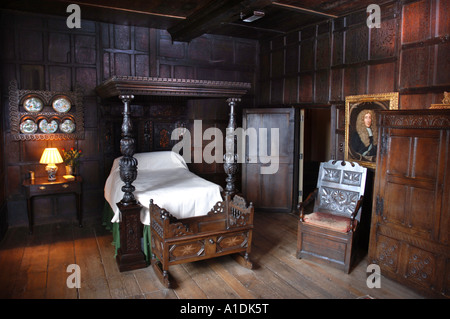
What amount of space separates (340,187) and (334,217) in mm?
490

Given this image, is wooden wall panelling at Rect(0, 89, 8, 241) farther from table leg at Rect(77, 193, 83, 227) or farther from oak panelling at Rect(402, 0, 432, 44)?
oak panelling at Rect(402, 0, 432, 44)

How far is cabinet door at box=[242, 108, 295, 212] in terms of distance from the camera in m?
6.32

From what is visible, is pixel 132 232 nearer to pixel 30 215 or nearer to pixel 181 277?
pixel 181 277

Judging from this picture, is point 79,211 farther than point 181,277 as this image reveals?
Yes

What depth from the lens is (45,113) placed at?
548cm

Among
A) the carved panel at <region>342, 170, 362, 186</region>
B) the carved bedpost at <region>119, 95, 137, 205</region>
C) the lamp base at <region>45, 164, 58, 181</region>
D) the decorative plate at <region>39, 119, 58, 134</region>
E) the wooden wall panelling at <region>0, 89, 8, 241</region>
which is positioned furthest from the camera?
the decorative plate at <region>39, 119, 58, 134</region>

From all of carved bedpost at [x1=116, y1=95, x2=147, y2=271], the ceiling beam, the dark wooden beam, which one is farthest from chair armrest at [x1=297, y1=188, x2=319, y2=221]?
the ceiling beam

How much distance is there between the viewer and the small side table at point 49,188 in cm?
519

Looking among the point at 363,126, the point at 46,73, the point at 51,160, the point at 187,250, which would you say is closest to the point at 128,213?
the point at 187,250

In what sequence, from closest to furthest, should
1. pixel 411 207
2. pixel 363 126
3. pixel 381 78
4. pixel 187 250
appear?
pixel 411 207 < pixel 187 250 < pixel 381 78 < pixel 363 126

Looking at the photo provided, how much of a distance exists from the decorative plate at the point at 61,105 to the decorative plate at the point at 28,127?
1.36 ft

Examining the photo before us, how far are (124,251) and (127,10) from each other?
136 inches

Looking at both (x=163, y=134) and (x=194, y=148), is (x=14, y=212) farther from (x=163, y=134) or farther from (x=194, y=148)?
(x=194, y=148)

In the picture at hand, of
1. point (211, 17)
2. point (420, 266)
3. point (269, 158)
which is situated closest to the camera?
point (420, 266)
